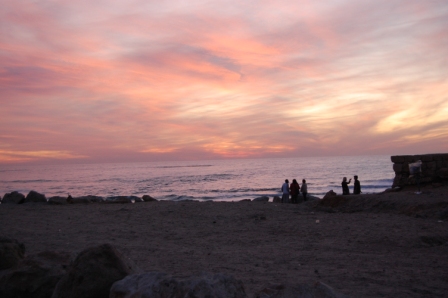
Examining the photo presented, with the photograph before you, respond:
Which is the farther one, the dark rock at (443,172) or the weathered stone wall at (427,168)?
the weathered stone wall at (427,168)

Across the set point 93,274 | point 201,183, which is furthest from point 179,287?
point 201,183

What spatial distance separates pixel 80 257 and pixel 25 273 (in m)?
0.96

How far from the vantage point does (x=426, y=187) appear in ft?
58.0

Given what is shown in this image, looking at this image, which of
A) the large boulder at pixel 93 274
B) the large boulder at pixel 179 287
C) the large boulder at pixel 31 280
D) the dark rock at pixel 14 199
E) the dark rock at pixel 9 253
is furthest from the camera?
the dark rock at pixel 14 199

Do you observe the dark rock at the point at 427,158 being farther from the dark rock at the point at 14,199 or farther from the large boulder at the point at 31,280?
the dark rock at the point at 14,199

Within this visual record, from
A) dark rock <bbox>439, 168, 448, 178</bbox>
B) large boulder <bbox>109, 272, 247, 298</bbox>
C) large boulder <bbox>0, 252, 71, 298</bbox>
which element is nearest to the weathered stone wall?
dark rock <bbox>439, 168, 448, 178</bbox>

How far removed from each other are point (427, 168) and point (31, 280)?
17.8m

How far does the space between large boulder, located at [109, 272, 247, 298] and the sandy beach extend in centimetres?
237

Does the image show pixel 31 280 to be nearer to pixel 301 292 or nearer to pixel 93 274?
pixel 93 274

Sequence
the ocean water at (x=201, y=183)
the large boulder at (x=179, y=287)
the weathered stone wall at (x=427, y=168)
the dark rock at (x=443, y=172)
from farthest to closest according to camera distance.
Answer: the ocean water at (x=201, y=183) → the weathered stone wall at (x=427, y=168) → the dark rock at (x=443, y=172) → the large boulder at (x=179, y=287)

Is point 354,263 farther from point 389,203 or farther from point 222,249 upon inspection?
point 389,203

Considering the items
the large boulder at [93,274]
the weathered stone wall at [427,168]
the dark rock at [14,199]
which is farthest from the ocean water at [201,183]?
the large boulder at [93,274]

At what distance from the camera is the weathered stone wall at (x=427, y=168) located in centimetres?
1791

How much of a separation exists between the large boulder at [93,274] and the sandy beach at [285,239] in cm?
226
